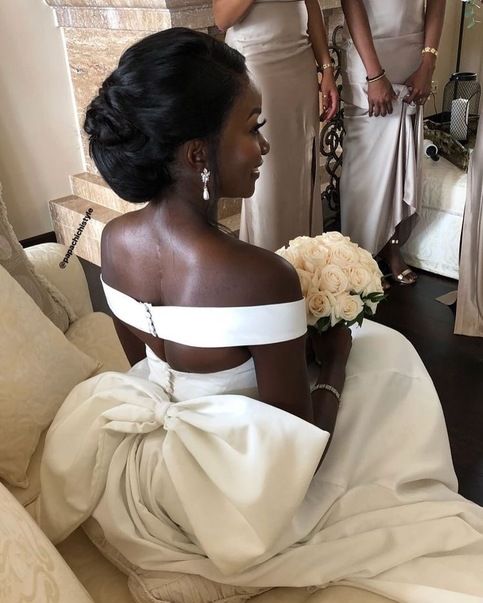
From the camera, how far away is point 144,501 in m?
0.99

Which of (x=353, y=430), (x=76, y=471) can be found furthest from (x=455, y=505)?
(x=76, y=471)

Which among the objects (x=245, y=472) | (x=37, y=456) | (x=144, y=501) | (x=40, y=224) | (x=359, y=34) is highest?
(x=359, y=34)

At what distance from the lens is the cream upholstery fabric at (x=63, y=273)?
164 cm

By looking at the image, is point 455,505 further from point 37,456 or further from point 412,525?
point 37,456

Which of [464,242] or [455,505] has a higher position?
[455,505]

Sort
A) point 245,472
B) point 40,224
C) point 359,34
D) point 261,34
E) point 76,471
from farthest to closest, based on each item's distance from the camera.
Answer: point 40,224, point 359,34, point 261,34, point 76,471, point 245,472

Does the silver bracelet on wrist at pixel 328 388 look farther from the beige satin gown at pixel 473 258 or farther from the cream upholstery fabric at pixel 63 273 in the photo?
the beige satin gown at pixel 473 258

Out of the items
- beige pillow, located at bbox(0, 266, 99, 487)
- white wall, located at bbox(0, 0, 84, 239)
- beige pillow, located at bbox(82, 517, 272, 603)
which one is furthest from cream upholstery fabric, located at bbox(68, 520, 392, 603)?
white wall, located at bbox(0, 0, 84, 239)

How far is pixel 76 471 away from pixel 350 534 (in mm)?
456

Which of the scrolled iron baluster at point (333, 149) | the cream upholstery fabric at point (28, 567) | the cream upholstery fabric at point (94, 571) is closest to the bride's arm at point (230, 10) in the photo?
the scrolled iron baluster at point (333, 149)

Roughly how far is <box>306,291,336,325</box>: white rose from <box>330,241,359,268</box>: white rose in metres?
0.07

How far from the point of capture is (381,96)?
8.41 feet

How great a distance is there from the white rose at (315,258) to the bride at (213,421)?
10.1 inches

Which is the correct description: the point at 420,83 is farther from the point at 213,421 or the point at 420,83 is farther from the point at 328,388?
the point at 213,421
